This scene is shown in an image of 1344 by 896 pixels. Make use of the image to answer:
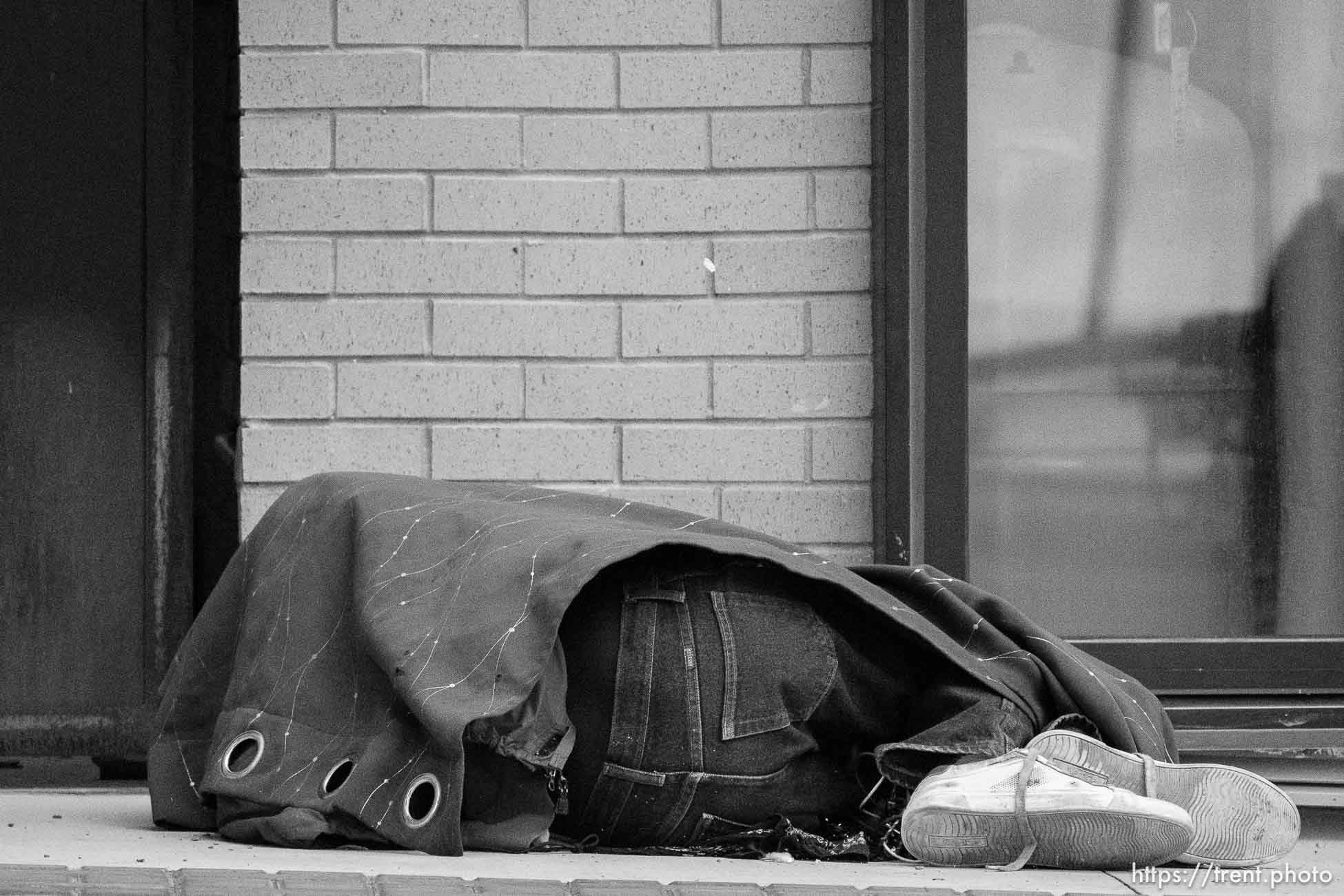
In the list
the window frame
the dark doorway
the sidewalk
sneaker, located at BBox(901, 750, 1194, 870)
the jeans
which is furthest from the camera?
the dark doorway

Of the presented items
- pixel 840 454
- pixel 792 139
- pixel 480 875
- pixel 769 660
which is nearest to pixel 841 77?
pixel 792 139

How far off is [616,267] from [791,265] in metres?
0.36

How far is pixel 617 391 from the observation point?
9.68 ft

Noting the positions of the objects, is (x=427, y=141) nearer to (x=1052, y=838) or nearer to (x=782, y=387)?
(x=782, y=387)

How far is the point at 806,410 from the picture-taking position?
296 centimetres

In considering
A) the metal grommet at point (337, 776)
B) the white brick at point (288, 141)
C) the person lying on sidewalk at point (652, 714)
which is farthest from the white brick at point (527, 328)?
the metal grommet at point (337, 776)

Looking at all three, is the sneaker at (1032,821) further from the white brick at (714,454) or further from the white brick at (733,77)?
the white brick at (733,77)

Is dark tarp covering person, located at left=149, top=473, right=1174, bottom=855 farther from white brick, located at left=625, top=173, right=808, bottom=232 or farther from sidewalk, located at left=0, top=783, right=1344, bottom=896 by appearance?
white brick, located at left=625, top=173, right=808, bottom=232

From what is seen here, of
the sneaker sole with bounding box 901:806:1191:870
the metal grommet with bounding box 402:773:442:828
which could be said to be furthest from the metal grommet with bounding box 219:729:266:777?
the sneaker sole with bounding box 901:806:1191:870

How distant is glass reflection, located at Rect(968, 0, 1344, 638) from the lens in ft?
9.78

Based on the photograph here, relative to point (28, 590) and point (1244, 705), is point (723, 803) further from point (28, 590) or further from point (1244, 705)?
point (28, 590)

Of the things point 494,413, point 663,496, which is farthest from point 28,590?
point 663,496

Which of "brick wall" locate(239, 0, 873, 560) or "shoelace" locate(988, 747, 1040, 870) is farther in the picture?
"brick wall" locate(239, 0, 873, 560)

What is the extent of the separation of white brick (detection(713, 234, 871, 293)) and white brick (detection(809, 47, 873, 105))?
290mm
